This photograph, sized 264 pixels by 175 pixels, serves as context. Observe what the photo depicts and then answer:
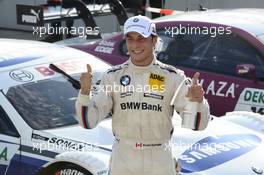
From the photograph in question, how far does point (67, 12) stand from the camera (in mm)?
8023

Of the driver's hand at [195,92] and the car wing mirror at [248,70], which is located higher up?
the driver's hand at [195,92]

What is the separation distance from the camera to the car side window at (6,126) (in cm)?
419

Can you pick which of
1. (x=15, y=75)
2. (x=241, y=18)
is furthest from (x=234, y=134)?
(x=241, y=18)

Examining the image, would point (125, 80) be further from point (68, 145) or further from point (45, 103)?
point (45, 103)

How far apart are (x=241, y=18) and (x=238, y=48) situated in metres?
0.53

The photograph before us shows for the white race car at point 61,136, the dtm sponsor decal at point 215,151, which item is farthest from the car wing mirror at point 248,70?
the dtm sponsor decal at point 215,151

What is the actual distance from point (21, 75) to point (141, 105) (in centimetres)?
153

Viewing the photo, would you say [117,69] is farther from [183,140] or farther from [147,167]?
[183,140]

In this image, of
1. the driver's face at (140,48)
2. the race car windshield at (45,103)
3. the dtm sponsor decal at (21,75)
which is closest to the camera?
the driver's face at (140,48)

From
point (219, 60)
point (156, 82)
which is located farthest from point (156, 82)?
point (219, 60)

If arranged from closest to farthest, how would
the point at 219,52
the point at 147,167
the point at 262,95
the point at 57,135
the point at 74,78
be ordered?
the point at 147,167
the point at 57,135
the point at 74,78
the point at 262,95
the point at 219,52

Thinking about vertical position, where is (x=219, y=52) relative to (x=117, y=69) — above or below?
below

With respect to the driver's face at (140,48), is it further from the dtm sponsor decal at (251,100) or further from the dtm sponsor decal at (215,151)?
the dtm sponsor decal at (251,100)

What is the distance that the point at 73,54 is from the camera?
4.99 metres
